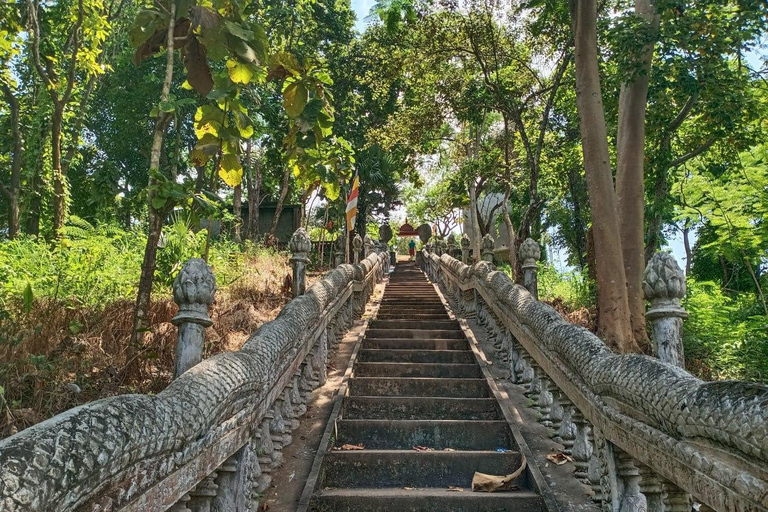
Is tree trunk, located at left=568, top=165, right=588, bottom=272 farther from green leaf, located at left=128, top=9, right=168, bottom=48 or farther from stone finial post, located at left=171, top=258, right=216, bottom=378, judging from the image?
stone finial post, located at left=171, top=258, right=216, bottom=378

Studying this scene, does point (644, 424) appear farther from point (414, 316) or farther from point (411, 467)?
point (414, 316)

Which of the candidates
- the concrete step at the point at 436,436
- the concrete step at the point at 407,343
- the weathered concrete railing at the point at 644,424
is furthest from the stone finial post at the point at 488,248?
the concrete step at the point at 436,436

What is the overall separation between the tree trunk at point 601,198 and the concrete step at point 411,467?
2.47 m

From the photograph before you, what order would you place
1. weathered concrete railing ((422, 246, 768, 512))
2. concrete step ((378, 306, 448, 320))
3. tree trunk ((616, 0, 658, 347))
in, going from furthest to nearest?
concrete step ((378, 306, 448, 320)) < tree trunk ((616, 0, 658, 347)) < weathered concrete railing ((422, 246, 768, 512))

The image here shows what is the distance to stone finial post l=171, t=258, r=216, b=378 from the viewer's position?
2871 millimetres

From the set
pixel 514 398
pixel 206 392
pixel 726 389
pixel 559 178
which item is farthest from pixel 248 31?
pixel 559 178

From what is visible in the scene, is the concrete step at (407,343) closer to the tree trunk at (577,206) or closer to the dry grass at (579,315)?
the dry grass at (579,315)

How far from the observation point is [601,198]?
6.07 metres

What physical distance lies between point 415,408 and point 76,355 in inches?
121

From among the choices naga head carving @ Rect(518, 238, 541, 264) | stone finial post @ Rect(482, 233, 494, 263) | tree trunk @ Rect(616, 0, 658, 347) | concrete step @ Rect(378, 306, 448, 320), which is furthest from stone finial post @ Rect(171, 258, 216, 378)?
concrete step @ Rect(378, 306, 448, 320)

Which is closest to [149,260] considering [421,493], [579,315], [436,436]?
[436,436]

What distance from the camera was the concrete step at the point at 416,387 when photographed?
5809 millimetres

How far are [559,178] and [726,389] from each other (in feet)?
33.8

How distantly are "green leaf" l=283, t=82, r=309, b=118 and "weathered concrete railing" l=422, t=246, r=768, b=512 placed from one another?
2.36 metres
